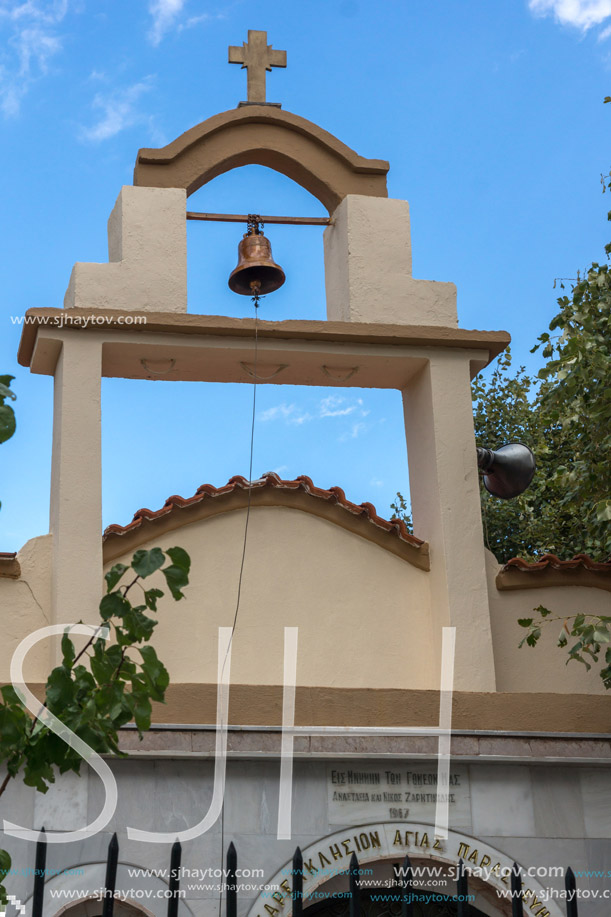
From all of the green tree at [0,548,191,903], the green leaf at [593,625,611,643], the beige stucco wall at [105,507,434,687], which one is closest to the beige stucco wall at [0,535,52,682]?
the beige stucco wall at [105,507,434,687]

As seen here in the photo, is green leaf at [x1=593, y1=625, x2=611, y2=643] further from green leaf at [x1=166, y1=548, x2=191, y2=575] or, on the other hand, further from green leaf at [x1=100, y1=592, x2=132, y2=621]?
green leaf at [x1=100, y1=592, x2=132, y2=621]

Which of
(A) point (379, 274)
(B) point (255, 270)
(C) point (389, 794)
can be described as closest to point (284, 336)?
(B) point (255, 270)

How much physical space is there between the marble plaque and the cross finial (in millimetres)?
4739

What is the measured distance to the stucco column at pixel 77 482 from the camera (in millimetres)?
7379

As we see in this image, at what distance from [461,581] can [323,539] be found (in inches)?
35.6

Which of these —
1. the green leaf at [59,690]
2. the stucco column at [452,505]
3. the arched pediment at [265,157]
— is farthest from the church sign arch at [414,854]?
the arched pediment at [265,157]

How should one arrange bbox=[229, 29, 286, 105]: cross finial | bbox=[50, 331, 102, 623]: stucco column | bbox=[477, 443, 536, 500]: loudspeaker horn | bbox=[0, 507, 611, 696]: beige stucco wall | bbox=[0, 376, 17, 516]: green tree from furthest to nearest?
1. bbox=[229, 29, 286, 105]: cross finial
2. bbox=[477, 443, 536, 500]: loudspeaker horn
3. bbox=[0, 507, 611, 696]: beige stucco wall
4. bbox=[50, 331, 102, 623]: stucco column
5. bbox=[0, 376, 17, 516]: green tree

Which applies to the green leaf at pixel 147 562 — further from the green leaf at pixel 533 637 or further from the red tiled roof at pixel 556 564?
the red tiled roof at pixel 556 564

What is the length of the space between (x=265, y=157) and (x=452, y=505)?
270 cm

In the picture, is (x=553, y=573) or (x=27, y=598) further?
(x=553, y=573)

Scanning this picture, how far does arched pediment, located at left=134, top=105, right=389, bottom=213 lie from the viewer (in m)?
8.51

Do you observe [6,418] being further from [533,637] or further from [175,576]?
[533,637]

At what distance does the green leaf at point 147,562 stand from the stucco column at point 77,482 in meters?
3.59

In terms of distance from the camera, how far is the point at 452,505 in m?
8.00
